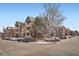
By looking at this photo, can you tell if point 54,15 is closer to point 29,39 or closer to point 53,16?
point 53,16

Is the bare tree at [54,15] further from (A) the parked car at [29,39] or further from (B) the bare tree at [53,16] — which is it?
(A) the parked car at [29,39]

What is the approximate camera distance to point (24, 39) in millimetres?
7223

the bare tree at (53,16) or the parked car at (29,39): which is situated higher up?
the bare tree at (53,16)

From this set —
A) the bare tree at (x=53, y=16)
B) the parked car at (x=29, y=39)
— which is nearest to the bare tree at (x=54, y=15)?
the bare tree at (x=53, y=16)

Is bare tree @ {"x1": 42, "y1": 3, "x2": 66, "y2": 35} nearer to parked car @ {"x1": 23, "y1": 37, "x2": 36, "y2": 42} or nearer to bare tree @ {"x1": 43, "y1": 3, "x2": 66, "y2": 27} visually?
bare tree @ {"x1": 43, "y1": 3, "x2": 66, "y2": 27}

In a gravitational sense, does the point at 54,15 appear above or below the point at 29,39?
above

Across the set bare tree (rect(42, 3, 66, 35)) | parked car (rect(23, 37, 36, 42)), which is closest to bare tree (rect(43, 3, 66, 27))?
bare tree (rect(42, 3, 66, 35))

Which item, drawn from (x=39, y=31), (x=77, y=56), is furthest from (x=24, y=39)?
(x=77, y=56)

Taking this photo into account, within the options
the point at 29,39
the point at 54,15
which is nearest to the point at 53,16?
the point at 54,15

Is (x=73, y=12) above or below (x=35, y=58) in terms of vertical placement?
above

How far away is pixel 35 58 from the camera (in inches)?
283

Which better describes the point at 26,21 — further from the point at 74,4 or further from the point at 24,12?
the point at 74,4

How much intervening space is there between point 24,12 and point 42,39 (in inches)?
17.7

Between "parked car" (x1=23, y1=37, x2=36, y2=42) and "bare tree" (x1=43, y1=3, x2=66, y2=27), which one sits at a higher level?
"bare tree" (x1=43, y1=3, x2=66, y2=27)
